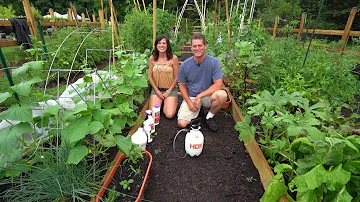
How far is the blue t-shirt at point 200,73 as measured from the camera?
7.99 feet

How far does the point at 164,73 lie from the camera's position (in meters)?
2.84

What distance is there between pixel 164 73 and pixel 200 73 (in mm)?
588

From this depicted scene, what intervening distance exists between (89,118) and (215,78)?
1.60 m

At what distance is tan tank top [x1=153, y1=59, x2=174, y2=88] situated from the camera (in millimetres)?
2828

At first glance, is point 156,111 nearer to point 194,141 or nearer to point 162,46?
point 194,141

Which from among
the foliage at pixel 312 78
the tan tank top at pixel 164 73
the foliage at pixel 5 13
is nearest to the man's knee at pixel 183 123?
the tan tank top at pixel 164 73

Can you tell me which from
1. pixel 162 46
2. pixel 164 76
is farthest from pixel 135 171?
pixel 162 46

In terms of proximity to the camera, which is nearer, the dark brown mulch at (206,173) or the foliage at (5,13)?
the dark brown mulch at (206,173)

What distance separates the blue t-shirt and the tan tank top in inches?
14.0

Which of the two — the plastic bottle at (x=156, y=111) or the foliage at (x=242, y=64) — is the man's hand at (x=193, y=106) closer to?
the plastic bottle at (x=156, y=111)

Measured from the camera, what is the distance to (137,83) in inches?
77.5

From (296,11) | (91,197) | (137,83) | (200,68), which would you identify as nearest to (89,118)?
(91,197)

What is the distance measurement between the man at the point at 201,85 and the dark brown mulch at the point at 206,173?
29 centimetres

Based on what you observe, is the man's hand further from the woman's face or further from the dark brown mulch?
the woman's face
